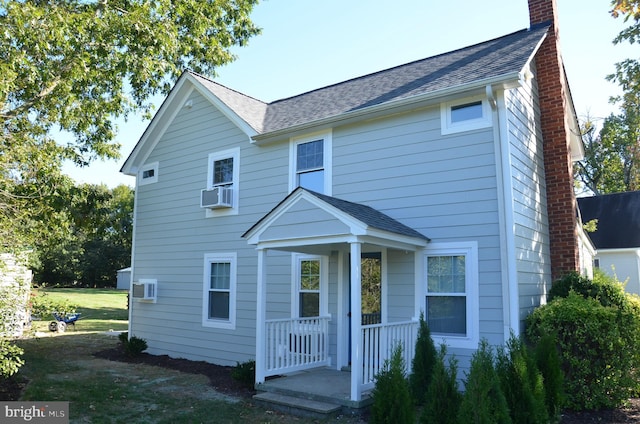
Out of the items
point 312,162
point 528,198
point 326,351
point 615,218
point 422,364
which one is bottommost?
point 326,351

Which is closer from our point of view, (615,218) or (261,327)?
(261,327)

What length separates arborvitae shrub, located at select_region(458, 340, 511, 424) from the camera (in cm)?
451

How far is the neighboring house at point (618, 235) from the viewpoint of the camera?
20.6 meters

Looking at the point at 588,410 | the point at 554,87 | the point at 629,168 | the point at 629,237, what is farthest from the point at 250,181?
the point at 629,168

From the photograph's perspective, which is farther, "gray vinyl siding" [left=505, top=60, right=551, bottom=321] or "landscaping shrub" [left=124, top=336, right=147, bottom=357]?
"landscaping shrub" [left=124, top=336, right=147, bottom=357]

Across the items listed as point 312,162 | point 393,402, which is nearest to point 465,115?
point 312,162

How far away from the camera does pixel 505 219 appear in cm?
741

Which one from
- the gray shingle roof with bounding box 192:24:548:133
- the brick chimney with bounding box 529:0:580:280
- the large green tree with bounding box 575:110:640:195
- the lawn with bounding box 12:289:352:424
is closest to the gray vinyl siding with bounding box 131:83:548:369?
the gray shingle roof with bounding box 192:24:548:133

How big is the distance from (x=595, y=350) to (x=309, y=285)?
4.99m

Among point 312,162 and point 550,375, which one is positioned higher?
point 312,162

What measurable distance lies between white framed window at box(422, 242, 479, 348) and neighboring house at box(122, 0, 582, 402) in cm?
2

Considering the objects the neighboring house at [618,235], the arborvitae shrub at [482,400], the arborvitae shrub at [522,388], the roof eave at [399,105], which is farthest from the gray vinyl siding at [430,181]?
the neighboring house at [618,235]

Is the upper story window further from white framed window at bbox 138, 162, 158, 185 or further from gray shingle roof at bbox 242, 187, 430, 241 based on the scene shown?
gray shingle roof at bbox 242, 187, 430, 241

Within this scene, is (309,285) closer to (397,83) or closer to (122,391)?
(122,391)
